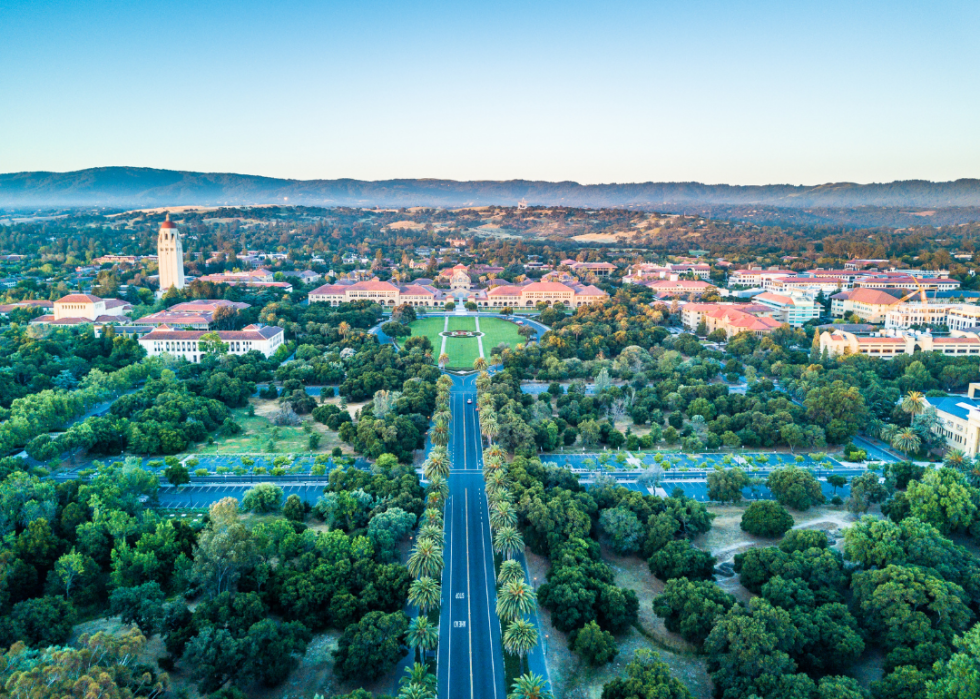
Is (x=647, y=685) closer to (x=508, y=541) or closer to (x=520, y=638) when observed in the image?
(x=520, y=638)

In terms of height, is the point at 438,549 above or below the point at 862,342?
below

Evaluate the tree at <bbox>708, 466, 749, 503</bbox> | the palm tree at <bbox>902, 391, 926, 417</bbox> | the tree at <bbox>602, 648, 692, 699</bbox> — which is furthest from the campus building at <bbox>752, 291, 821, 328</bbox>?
the tree at <bbox>602, 648, 692, 699</bbox>

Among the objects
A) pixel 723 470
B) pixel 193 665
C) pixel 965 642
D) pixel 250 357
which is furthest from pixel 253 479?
pixel 965 642

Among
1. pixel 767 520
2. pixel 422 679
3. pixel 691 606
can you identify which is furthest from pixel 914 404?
pixel 422 679

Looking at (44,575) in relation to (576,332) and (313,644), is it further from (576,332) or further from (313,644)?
(576,332)

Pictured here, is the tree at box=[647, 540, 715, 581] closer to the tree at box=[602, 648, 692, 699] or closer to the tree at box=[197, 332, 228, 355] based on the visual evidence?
the tree at box=[602, 648, 692, 699]

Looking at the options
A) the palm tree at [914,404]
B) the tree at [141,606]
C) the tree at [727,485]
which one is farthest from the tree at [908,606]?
the tree at [141,606]
